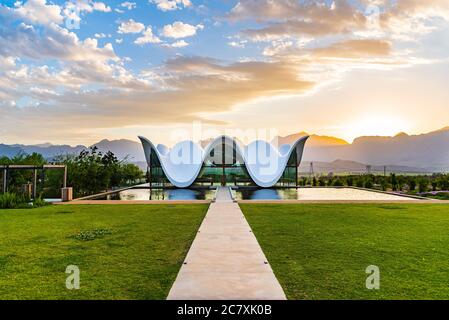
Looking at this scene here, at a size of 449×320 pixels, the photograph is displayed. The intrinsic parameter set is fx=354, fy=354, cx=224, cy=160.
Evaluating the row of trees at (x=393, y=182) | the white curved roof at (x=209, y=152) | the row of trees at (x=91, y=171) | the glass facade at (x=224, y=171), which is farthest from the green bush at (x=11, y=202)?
the row of trees at (x=393, y=182)

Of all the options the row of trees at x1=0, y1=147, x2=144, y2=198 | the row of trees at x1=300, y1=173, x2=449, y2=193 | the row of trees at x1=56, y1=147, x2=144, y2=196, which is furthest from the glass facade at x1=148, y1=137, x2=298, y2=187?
the row of trees at x1=0, y1=147, x2=144, y2=198

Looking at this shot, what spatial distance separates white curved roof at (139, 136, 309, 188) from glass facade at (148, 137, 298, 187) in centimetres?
42

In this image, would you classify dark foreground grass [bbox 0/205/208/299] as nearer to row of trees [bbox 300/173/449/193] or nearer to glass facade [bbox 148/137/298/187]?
glass facade [bbox 148/137/298/187]

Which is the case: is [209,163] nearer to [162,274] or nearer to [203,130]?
[203,130]

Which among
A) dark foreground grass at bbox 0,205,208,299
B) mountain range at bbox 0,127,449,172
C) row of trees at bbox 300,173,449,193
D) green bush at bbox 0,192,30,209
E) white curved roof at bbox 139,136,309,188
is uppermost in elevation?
mountain range at bbox 0,127,449,172

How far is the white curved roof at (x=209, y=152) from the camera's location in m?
23.2

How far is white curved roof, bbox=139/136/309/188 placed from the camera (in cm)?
2323

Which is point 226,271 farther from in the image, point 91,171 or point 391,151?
point 391,151

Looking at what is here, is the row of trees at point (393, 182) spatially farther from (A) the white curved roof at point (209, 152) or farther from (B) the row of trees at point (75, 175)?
(B) the row of trees at point (75, 175)

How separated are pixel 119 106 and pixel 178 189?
6.37 meters

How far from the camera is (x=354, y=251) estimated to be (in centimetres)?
575

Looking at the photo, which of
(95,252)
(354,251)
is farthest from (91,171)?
(354,251)

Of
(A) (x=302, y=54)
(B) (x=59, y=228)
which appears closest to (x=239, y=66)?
(A) (x=302, y=54)

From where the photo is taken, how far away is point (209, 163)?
24.5 meters
